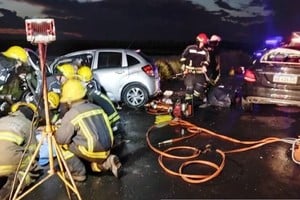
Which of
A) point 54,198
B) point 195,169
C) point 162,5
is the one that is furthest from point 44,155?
point 162,5

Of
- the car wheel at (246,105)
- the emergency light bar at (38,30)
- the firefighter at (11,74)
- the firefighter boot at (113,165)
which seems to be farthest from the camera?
the car wheel at (246,105)

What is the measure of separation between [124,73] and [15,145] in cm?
559

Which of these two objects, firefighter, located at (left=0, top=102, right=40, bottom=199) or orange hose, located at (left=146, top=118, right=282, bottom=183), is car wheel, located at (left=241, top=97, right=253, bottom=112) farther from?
firefighter, located at (left=0, top=102, right=40, bottom=199)

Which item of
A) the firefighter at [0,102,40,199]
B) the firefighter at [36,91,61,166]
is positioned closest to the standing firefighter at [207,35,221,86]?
the firefighter at [36,91,61,166]

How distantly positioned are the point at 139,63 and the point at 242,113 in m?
2.96

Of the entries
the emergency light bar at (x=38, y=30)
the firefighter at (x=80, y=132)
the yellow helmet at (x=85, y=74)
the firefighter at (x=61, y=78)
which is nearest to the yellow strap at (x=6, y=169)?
the firefighter at (x=80, y=132)

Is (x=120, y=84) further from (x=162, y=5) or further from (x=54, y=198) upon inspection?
(x=162, y=5)

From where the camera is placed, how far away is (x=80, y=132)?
18.7ft

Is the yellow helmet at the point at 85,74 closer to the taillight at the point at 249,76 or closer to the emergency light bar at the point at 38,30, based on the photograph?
the emergency light bar at the point at 38,30

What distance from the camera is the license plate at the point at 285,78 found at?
885cm

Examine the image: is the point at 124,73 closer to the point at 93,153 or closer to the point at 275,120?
the point at 275,120

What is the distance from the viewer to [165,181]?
615 centimetres

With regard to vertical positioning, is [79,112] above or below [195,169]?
above

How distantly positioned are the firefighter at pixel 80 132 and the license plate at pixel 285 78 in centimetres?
462
